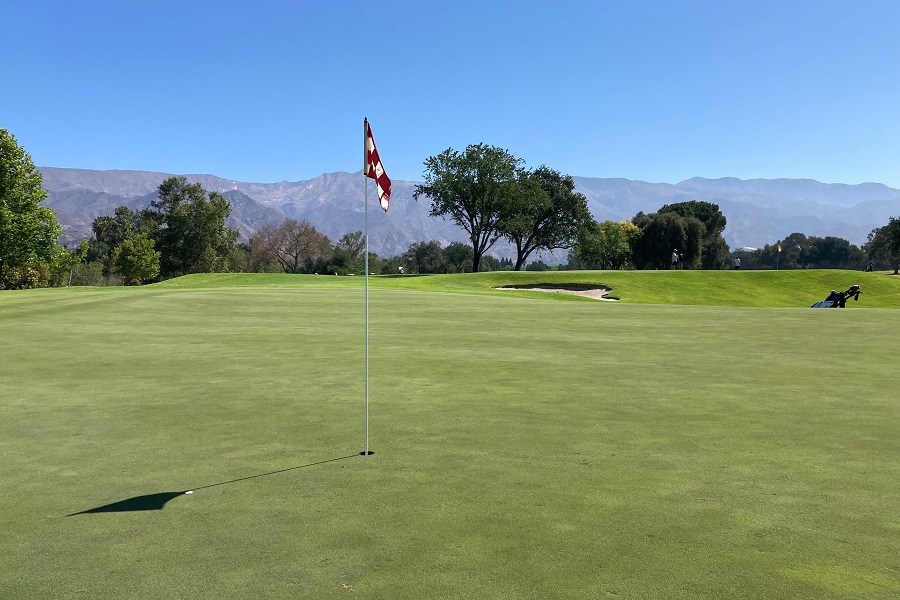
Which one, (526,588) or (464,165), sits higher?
(464,165)

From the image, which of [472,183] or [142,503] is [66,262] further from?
[142,503]

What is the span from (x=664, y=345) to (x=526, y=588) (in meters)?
14.6

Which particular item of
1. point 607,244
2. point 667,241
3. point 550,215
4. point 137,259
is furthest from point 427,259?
point 137,259

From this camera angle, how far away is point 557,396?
1126cm

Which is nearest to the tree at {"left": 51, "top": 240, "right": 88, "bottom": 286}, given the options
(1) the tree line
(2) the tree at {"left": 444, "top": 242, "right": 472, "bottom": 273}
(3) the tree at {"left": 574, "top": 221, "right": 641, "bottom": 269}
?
(1) the tree line

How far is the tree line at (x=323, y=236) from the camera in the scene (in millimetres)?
60375

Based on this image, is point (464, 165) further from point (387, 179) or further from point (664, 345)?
point (387, 179)

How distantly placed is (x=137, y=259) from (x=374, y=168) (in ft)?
311

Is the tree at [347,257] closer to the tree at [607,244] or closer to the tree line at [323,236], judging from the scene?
the tree line at [323,236]

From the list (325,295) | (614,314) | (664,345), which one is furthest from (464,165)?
(664,345)

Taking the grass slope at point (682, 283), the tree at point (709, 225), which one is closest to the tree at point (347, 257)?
the grass slope at point (682, 283)

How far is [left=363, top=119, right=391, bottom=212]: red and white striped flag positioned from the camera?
8.75 m

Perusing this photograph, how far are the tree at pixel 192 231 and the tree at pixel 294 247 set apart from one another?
29.9 meters

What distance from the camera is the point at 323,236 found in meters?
147
